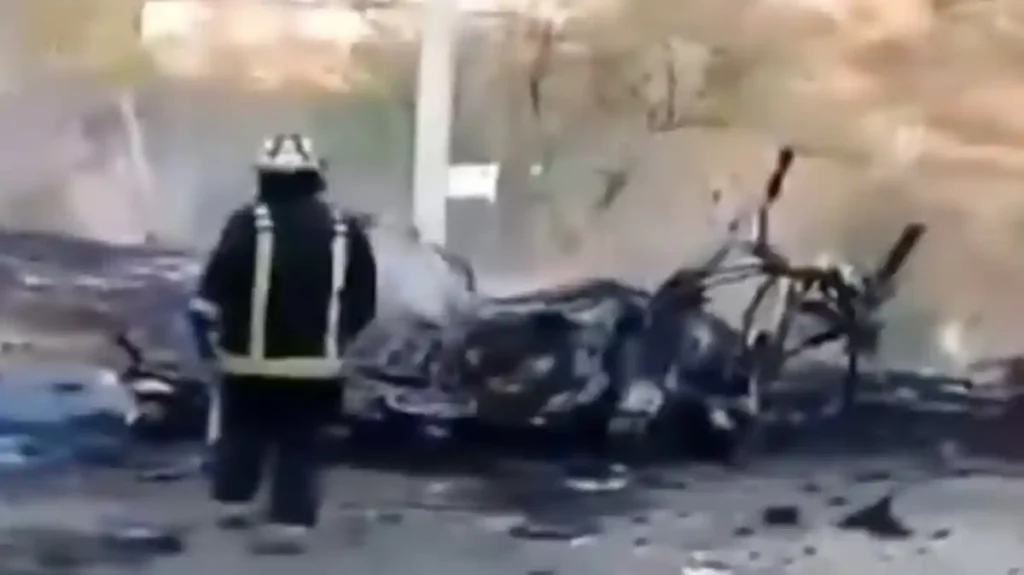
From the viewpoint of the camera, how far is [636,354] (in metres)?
1.32

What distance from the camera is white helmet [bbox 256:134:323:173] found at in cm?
128

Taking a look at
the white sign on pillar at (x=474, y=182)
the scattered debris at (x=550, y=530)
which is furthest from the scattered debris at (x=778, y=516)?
the white sign on pillar at (x=474, y=182)

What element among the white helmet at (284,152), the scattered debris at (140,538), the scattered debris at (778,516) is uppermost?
the white helmet at (284,152)

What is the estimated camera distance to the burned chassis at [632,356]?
1296 mm

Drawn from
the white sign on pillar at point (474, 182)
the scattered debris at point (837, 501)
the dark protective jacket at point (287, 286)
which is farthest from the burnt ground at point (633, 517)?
the white sign on pillar at point (474, 182)

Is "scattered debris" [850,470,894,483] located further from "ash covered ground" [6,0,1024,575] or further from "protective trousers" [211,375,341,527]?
"protective trousers" [211,375,341,527]

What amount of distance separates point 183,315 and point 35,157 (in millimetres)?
194

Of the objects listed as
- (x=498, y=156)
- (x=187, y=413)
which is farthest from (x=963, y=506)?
(x=187, y=413)

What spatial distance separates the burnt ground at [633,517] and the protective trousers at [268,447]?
0.08ft

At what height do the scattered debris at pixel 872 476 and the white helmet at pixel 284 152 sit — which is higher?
the white helmet at pixel 284 152

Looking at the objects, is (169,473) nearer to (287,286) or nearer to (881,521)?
Result: (287,286)

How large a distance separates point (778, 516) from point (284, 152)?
565 mm

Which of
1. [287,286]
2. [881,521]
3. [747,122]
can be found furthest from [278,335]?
[881,521]

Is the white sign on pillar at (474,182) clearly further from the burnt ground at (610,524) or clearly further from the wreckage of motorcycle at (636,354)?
the burnt ground at (610,524)
